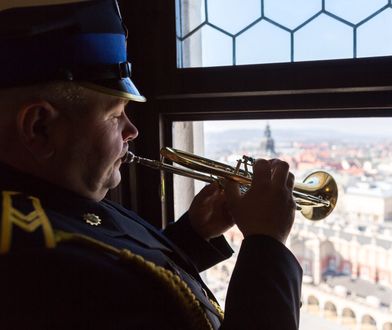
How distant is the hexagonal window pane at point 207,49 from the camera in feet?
3.73

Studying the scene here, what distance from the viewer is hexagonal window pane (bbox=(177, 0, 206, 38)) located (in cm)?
116

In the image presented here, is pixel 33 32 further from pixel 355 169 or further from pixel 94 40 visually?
pixel 355 169

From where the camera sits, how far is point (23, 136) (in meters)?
0.72

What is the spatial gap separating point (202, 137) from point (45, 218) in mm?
653

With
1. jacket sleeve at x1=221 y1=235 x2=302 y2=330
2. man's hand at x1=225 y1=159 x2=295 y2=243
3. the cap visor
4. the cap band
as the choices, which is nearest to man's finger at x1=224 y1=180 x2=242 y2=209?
man's hand at x1=225 y1=159 x2=295 y2=243

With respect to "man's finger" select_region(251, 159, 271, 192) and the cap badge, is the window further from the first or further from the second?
the cap badge

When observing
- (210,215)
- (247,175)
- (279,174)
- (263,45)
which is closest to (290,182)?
(279,174)

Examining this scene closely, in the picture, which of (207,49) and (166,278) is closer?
(166,278)

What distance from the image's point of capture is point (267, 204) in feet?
2.71

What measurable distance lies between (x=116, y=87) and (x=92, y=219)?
0.69 ft

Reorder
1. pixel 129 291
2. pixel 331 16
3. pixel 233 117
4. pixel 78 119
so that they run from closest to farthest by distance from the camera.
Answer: pixel 129 291 < pixel 78 119 < pixel 331 16 < pixel 233 117

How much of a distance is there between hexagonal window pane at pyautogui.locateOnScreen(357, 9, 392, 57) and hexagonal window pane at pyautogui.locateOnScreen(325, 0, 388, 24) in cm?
2

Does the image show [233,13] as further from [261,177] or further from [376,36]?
[261,177]

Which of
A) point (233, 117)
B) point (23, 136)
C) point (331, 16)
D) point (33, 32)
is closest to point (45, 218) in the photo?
point (23, 136)
